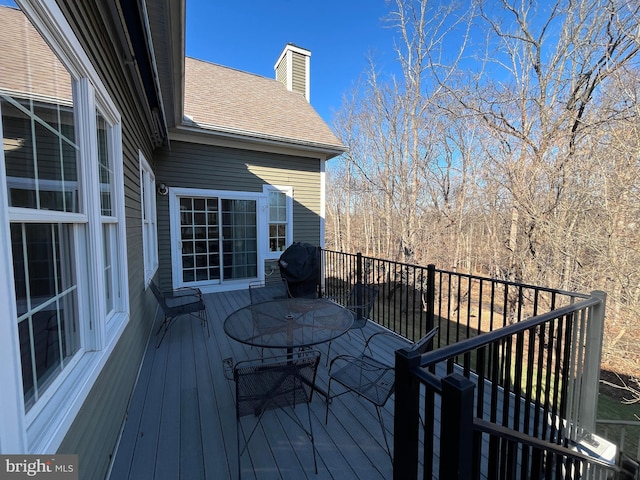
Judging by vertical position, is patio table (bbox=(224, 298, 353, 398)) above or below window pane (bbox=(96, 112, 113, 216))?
below

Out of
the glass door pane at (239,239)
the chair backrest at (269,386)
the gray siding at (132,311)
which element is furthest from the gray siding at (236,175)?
the chair backrest at (269,386)

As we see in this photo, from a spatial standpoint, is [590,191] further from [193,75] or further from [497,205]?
[193,75]

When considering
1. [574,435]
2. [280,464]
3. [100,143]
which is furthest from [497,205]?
[100,143]

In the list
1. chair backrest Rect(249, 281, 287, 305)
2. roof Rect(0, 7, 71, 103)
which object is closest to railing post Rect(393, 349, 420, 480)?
roof Rect(0, 7, 71, 103)

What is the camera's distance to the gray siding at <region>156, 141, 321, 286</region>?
207 inches

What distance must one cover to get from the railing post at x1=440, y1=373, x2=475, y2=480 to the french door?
5446 millimetres

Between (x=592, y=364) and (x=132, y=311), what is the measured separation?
3595 millimetres

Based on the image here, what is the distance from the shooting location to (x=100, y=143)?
1.97 m

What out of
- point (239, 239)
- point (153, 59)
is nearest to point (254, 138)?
point (239, 239)

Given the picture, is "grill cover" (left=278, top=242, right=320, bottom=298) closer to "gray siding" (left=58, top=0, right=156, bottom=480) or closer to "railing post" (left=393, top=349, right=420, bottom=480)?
"gray siding" (left=58, top=0, right=156, bottom=480)

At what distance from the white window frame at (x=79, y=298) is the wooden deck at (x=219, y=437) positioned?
0.68m

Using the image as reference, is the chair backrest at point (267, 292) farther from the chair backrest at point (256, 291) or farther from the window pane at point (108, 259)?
the window pane at point (108, 259)

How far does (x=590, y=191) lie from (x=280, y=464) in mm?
5503

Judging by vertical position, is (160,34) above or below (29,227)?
above
